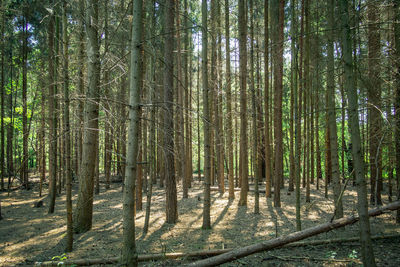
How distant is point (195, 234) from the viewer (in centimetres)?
701

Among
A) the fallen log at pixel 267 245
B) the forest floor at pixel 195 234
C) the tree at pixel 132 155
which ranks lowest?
the forest floor at pixel 195 234

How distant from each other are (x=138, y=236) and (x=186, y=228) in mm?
1409

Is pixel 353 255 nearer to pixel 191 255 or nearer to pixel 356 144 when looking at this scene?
pixel 356 144

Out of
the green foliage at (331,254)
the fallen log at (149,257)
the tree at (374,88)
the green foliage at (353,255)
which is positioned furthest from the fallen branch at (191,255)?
the tree at (374,88)

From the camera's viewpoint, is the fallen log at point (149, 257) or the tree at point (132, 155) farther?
the fallen log at point (149, 257)

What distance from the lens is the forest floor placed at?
4793 millimetres

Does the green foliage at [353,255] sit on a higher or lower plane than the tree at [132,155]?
lower

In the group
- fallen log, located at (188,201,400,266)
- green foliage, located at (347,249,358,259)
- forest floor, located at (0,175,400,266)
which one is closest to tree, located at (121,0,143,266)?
fallen log, located at (188,201,400,266)

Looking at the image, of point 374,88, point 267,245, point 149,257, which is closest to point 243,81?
point 374,88

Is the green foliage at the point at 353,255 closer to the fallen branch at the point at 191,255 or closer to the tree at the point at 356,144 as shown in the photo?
the fallen branch at the point at 191,255

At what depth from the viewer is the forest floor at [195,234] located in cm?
479

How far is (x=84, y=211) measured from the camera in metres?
7.57

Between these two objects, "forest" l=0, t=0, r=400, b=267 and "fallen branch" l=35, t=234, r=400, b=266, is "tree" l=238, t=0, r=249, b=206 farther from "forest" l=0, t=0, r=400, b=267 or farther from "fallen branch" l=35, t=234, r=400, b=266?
"fallen branch" l=35, t=234, r=400, b=266

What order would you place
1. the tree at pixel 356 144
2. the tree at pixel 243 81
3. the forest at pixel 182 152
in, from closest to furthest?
1. the tree at pixel 356 144
2. the forest at pixel 182 152
3. the tree at pixel 243 81
